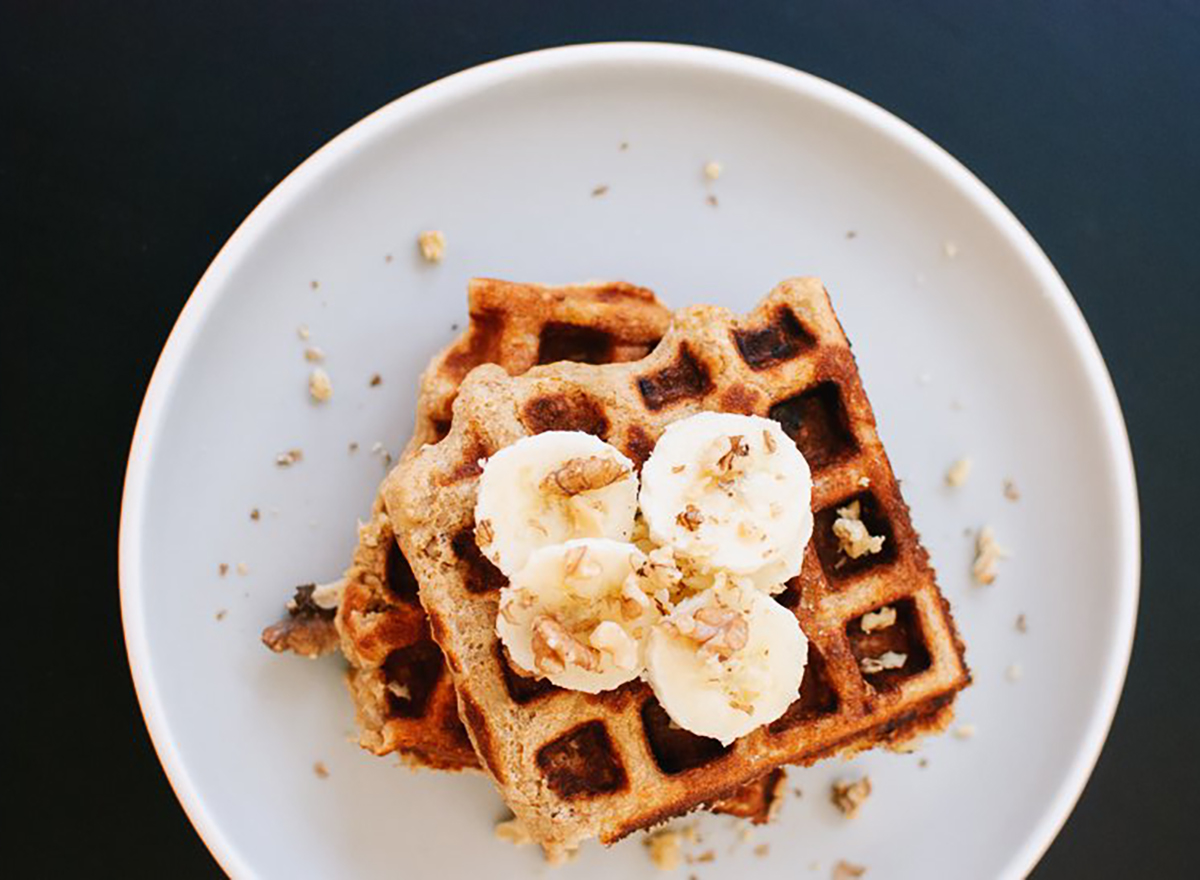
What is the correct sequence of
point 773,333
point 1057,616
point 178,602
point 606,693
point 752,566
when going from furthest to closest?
1. point 1057,616
2. point 178,602
3. point 773,333
4. point 606,693
5. point 752,566

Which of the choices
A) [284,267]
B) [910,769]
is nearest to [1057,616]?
[910,769]

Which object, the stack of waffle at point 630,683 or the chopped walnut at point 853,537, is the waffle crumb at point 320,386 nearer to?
the stack of waffle at point 630,683

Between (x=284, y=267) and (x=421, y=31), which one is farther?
(x=421, y=31)

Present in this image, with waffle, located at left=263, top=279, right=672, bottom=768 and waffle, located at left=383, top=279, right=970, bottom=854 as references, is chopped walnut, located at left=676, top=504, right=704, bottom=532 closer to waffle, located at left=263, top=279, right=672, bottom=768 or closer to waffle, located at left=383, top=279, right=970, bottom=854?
waffle, located at left=383, top=279, right=970, bottom=854

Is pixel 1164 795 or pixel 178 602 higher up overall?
pixel 178 602

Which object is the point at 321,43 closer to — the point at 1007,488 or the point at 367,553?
the point at 367,553

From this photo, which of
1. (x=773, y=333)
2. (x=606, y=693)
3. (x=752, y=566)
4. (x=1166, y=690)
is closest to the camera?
(x=752, y=566)
